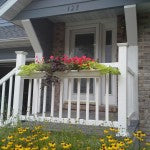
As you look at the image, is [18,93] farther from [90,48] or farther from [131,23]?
[90,48]

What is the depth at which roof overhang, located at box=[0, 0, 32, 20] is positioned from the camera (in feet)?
20.6

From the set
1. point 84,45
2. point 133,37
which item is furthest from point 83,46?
point 133,37

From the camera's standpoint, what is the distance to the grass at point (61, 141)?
328 centimetres

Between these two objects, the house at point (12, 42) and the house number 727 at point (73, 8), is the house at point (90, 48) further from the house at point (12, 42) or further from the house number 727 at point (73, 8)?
the house at point (12, 42)

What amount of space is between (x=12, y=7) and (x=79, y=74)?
277 cm

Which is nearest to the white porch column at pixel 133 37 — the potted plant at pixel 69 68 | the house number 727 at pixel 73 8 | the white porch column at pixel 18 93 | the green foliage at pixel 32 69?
the house number 727 at pixel 73 8

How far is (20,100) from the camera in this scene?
506cm

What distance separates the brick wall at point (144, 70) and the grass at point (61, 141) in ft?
6.02

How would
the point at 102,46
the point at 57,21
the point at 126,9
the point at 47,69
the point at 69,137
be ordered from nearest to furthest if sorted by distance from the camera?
the point at 69,137 < the point at 47,69 < the point at 126,9 < the point at 102,46 < the point at 57,21

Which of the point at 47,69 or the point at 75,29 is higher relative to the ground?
the point at 75,29

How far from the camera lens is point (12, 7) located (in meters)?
6.30

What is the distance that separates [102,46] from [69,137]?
3.62 meters

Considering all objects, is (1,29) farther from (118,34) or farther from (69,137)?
(69,137)

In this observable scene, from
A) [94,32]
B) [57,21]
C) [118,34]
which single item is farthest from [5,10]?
[118,34]
